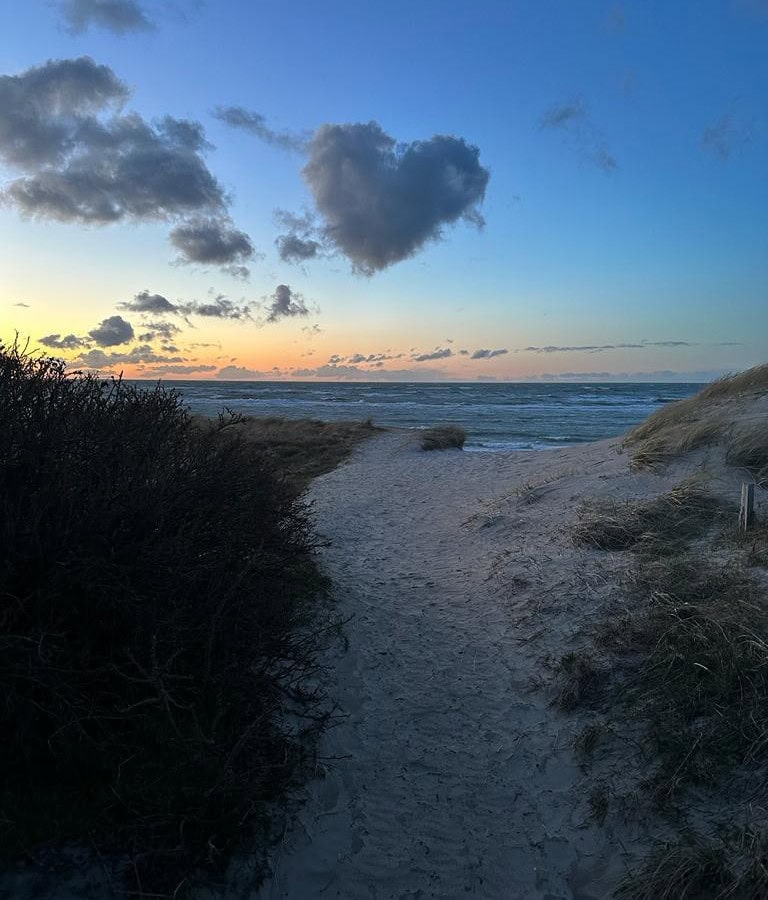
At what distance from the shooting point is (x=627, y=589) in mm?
5738

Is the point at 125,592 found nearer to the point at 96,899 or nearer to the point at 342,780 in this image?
the point at 96,899

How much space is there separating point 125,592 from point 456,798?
2287 millimetres

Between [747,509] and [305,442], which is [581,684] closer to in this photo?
[747,509]

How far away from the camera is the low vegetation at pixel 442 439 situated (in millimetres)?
17688

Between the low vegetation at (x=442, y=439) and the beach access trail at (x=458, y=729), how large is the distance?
321 inches

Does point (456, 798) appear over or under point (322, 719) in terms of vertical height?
under

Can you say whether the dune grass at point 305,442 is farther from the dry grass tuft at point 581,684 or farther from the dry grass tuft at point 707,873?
the dry grass tuft at point 707,873

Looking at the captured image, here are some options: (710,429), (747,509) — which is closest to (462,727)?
(747,509)

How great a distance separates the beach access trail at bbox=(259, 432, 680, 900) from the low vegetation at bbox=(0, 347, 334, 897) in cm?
44

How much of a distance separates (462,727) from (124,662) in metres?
2.40

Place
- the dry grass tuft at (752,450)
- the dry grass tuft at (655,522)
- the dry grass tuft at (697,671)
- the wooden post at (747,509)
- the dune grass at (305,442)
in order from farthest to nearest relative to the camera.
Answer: the dune grass at (305,442)
the dry grass tuft at (752,450)
the dry grass tuft at (655,522)
the wooden post at (747,509)
the dry grass tuft at (697,671)

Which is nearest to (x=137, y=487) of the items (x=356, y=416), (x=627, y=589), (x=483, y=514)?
(x=627, y=589)

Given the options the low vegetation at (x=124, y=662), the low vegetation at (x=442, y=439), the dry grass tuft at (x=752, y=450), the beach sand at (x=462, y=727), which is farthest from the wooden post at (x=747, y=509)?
Answer: the low vegetation at (x=442, y=439)

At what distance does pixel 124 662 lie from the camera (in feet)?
10.7
